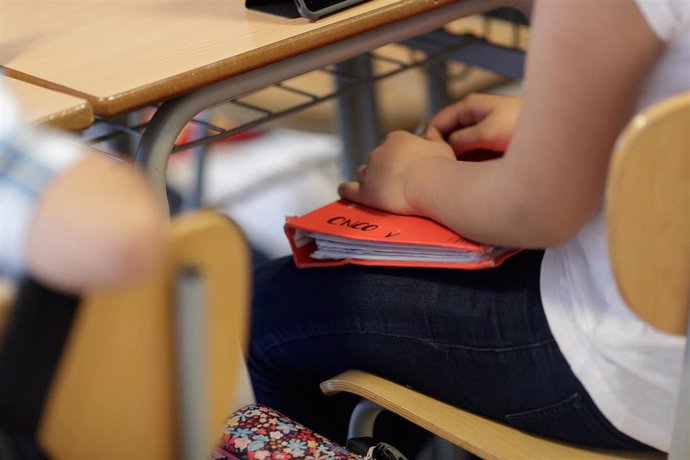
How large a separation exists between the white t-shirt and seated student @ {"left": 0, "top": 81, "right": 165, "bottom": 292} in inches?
19.7

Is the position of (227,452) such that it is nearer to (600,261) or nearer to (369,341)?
(369,341)

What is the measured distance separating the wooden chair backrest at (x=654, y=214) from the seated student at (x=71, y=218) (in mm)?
340

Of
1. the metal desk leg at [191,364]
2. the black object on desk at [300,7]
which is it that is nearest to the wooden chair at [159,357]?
the metal desk leg at [191,364]

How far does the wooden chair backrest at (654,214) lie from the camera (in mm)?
667

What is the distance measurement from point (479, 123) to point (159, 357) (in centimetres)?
65

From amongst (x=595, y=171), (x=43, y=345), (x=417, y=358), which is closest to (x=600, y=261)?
(x=595, y=171)

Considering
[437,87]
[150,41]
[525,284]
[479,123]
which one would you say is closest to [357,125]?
[437,87]

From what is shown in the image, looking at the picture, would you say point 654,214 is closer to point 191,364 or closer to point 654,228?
point 654,228

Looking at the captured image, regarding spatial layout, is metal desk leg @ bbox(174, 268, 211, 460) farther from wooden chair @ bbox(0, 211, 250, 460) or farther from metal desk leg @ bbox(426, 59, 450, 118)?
metal desk leg @ bbox(426, 59, 450, 118)

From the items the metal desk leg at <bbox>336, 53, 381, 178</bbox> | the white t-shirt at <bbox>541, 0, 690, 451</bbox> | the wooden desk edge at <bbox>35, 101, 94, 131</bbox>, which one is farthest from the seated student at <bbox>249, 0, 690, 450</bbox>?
the metal desk leg at <bbox>336, 53, 381, 178</bbox>

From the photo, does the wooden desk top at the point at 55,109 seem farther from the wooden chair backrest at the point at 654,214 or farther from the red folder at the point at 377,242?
the wooden chair backrest at the point at 654,214

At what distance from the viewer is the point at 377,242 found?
0.99 m

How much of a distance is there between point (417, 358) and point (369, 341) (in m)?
0.06

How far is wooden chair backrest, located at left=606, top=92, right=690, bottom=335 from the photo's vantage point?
667 mm
